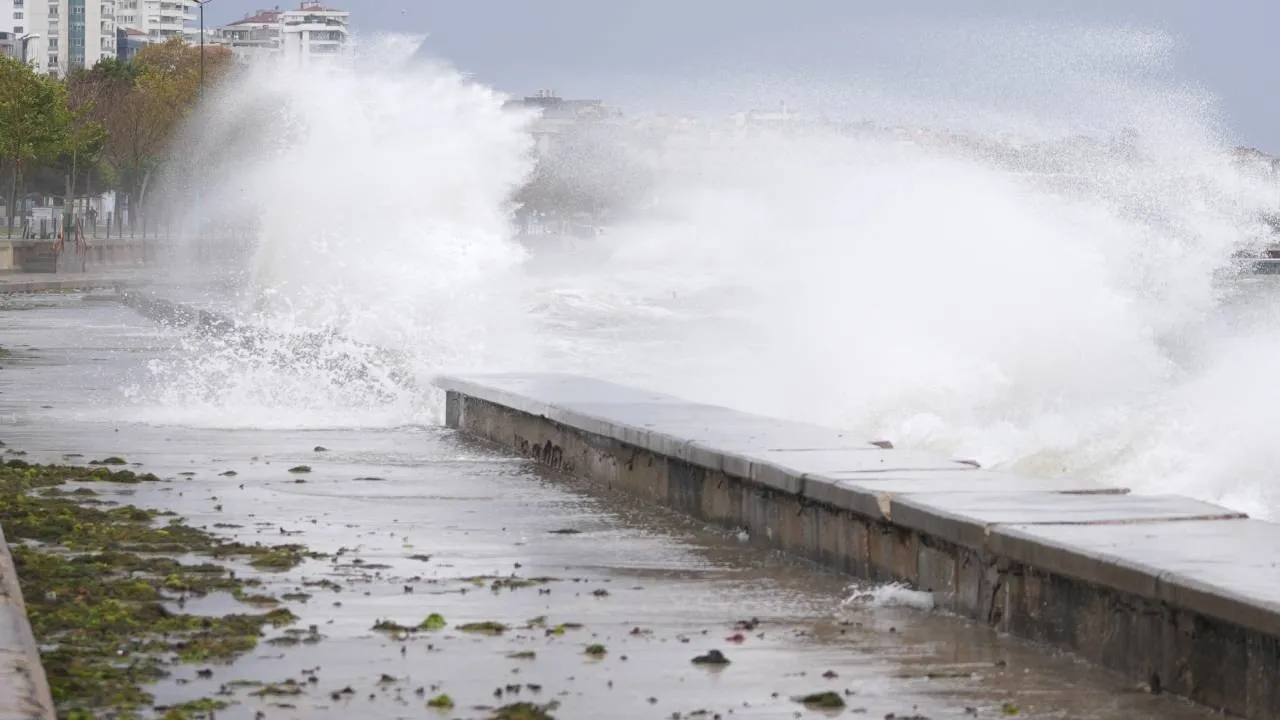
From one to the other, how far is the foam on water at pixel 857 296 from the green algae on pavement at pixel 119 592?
5.46 m

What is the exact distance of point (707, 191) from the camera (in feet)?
163

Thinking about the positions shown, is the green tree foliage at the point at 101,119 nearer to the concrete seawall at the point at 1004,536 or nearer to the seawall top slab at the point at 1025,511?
the concrete seawall at the point at 1004,536

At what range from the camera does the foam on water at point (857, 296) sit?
16969mm

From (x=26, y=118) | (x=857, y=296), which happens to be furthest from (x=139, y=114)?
(x=857, y=296)

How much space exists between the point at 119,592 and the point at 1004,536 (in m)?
3.10

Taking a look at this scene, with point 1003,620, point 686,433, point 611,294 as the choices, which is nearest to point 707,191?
point 611,294

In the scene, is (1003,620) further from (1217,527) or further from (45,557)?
(45,557)

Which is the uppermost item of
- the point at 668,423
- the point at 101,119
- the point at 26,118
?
the point at 101,119

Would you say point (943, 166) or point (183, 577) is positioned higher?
point (943, 166)

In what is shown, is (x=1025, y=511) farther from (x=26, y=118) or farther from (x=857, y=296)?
(x=26, y=118)

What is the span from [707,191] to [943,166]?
21280mm

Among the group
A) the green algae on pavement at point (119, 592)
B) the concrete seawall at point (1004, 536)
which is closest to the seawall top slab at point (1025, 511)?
the concrete seawall at point (1004, 536)

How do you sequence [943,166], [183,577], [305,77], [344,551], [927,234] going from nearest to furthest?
[183,577] < [344,551] < [927,234] < [943,166] < [305,77]

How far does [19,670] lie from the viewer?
17.1ft
